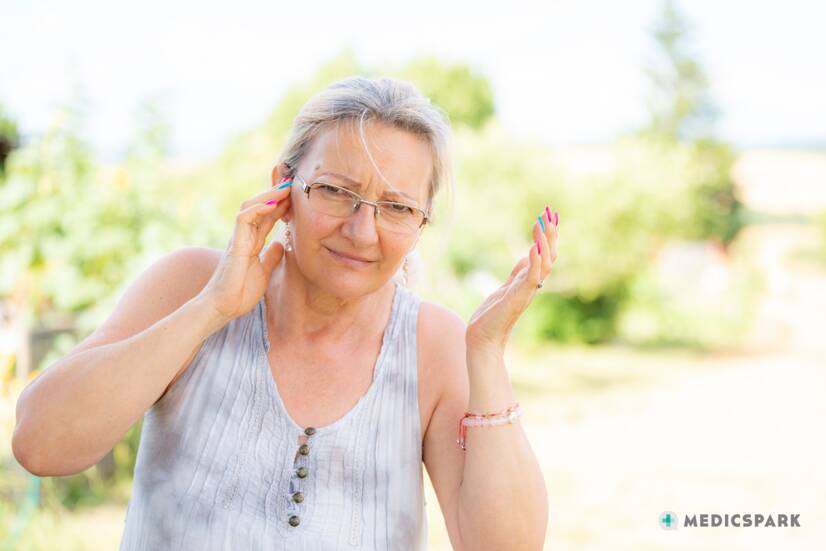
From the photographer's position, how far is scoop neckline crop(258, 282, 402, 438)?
158 centimetres

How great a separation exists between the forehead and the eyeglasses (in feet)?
0.06

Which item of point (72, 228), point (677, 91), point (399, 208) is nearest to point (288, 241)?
point (399, 208)

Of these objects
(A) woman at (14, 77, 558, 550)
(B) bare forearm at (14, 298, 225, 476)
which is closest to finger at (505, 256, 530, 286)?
(A) woman at (14, 77, 558, 550)

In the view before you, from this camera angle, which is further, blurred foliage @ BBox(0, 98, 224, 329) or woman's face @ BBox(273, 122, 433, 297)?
blurred foliage @ BBox(0, 98, 224, 329)

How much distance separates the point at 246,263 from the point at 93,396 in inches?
14.1

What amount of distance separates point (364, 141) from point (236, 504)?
2.32ft

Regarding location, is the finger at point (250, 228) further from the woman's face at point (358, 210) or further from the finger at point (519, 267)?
the finger at point (519, 267)

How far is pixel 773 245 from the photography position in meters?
25.4

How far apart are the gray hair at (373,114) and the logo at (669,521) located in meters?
4.00

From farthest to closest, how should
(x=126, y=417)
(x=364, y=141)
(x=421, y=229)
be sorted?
(x=421, y=229), (x=364, y=141), (x=126, y=417)

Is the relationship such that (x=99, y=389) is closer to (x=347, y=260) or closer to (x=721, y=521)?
(x=347, y=260)

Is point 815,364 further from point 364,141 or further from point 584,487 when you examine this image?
point 364,141

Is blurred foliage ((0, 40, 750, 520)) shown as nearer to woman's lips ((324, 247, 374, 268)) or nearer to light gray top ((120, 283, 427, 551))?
woman's lips ((324, 247, 374, 268))

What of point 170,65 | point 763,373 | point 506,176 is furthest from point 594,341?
point 170,65
